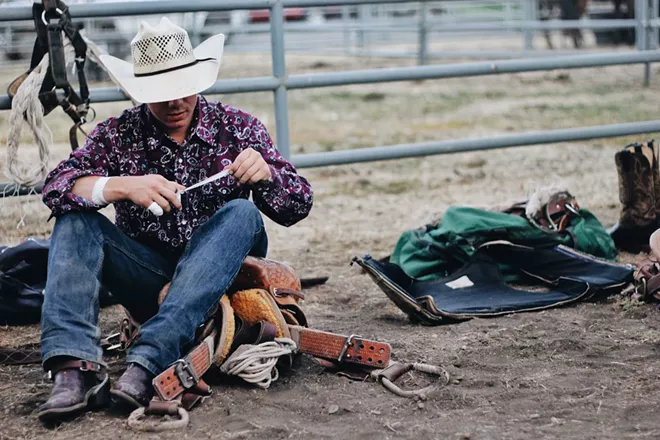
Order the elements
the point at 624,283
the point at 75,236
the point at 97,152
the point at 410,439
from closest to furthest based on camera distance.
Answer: the point at 410,439 → the point at 75,236 → the point at 97,152 → the point at 624,283

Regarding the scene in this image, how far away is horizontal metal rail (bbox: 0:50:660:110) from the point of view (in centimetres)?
450

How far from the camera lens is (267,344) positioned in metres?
2.96

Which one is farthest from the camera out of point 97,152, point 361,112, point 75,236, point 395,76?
point 361,112

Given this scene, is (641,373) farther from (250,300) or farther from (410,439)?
(250,300)

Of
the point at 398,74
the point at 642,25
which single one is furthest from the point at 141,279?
the point at 642,25

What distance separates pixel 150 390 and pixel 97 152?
0.86 meters

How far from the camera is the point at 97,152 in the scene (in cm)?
318

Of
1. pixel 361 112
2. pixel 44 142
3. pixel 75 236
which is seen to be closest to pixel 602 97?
pixel 361 112

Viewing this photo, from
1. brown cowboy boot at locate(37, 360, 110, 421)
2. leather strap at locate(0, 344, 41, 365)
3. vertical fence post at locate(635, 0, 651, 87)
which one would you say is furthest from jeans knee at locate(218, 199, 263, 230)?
vertical fence post at locate(635, 0, 651, 87)

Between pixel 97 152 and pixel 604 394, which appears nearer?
pixel 604 394

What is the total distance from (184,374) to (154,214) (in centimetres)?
57

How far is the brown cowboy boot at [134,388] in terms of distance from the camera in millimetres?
2664

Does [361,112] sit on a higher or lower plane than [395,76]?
lower

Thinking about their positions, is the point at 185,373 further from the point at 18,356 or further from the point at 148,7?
the point at 148,7
